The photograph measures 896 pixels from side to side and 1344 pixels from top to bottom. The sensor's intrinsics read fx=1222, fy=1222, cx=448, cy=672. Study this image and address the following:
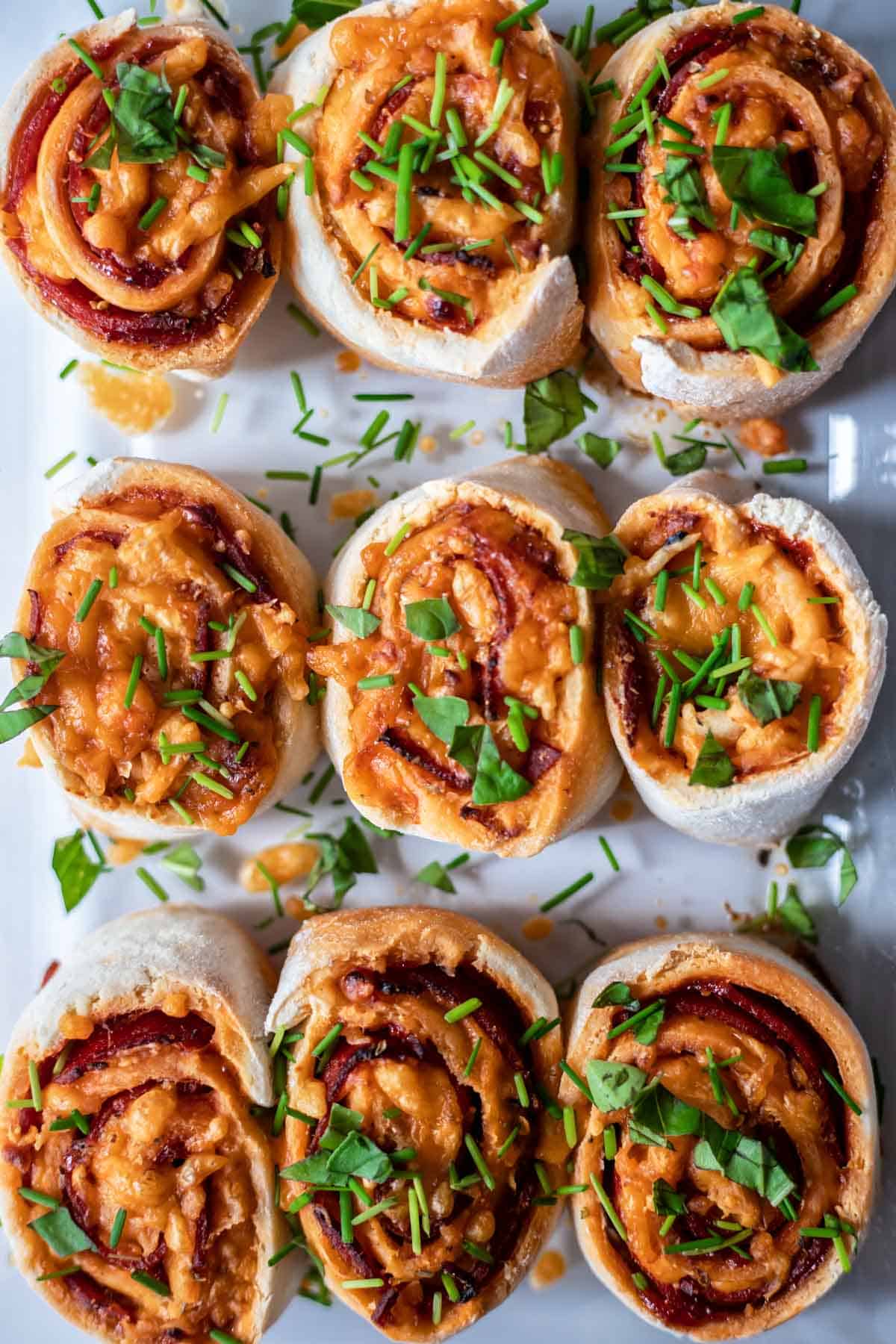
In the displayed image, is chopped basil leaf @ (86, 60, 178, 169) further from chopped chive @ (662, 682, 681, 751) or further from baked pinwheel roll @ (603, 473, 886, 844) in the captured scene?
chopped chive @ (662, 682, 681, 751)

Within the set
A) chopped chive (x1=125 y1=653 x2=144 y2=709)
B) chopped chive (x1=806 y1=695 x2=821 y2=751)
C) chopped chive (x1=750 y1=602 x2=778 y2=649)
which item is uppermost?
chopped chive (x1=125 y1=653 x2=144 y2=709)

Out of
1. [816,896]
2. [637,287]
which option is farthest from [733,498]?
[816,896]

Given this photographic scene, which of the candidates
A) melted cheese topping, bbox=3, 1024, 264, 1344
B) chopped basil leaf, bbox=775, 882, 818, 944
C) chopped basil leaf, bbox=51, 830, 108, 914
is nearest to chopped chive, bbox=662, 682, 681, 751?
chopped basil leaf, bbox=775, 882, 818, 944

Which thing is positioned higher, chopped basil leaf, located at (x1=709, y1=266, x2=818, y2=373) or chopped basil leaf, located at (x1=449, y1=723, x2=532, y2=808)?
chopped basil leaf, located at (x1=709, y1=266, x2=818, y2=373)

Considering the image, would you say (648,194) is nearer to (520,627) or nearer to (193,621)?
(520,627)

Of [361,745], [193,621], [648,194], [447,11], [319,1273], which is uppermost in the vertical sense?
[447,11]

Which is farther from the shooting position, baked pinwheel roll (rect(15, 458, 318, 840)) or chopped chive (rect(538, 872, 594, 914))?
chopped chive (rect(538, 872, 594, 914))
